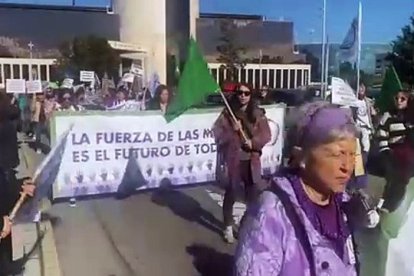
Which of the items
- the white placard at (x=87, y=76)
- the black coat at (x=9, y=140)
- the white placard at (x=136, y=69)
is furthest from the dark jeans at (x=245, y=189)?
the black coat at (x=9, y=140)

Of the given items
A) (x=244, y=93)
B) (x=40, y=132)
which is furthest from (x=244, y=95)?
(x=40, y=132)

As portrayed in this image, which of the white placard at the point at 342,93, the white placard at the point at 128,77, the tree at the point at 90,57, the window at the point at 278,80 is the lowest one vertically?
the white placard at the point at 342,93

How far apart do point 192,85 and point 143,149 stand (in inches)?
11.9

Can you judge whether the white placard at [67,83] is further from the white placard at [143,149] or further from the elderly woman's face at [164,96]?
the elderly woman's face at [164,96]

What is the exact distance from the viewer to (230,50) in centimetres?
246

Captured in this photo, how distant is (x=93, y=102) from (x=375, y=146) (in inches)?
53.7

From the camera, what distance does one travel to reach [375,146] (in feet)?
10.0

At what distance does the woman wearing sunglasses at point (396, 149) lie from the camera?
9.99 ft

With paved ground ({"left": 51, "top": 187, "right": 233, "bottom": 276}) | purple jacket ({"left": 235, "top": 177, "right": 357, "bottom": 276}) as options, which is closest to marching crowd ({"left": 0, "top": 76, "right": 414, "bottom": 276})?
purple jacket ({"left": 235, "top": 177, "right": 357, "bottom": 276})

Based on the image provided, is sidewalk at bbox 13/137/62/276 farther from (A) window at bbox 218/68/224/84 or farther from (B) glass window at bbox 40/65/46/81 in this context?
(A) window at bbox 218/68/224/84

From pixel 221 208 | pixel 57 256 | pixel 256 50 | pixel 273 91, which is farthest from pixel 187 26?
pixel 57 256

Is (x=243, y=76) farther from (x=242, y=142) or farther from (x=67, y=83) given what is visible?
(x=67, y=83)

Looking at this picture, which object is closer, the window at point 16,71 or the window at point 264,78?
the window at point 16,71

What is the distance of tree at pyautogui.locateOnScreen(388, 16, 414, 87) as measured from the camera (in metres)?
2.83
